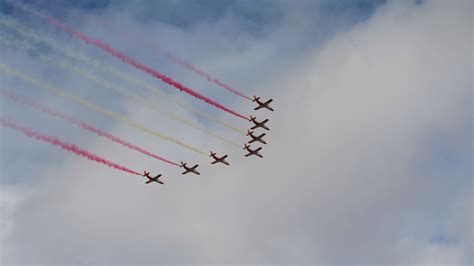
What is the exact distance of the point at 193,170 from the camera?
79.4 meters

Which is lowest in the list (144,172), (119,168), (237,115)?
(119,168)

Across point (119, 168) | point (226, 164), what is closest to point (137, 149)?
point (119, 168)

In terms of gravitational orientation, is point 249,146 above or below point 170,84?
above

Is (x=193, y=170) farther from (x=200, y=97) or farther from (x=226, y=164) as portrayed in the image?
(x=200, y=97)

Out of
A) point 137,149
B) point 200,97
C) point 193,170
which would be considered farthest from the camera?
point 193,170

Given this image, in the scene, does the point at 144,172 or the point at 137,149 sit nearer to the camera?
the point at 137,149

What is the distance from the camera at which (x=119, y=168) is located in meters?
62.5

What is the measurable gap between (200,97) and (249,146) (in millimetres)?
18232

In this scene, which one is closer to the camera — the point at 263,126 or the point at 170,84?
the point at 170,84

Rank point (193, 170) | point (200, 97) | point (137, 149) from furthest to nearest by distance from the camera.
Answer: point (193, 170) < point (200, 97) < point (137, 149)

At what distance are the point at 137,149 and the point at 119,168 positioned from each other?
289cm

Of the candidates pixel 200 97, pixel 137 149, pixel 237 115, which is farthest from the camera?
pixel 237 115

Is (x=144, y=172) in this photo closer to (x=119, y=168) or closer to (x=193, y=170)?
(x=193, y=170)

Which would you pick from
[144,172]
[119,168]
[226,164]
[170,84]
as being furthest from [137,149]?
[226,164]
